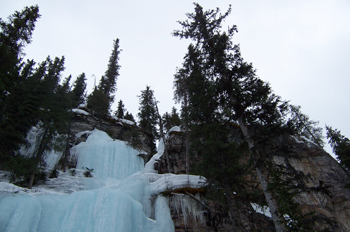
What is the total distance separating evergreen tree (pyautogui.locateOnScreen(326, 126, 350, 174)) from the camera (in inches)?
510

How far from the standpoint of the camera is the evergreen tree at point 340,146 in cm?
1296

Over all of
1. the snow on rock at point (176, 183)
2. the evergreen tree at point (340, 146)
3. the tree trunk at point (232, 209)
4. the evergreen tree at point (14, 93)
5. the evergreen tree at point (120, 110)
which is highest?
the evergreen tree at point (120, 110)

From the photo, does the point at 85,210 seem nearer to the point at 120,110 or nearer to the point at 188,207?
the point at 188,207

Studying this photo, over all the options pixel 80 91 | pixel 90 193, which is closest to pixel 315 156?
pixel 90 193

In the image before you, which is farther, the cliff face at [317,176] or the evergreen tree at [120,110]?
the evergreen tree at [120,110]

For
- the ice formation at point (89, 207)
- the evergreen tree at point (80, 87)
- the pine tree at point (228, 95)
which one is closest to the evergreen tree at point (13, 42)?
the ice formation at point (89, 207)

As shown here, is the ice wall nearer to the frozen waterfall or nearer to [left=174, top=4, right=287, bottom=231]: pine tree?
the frozen waterfall

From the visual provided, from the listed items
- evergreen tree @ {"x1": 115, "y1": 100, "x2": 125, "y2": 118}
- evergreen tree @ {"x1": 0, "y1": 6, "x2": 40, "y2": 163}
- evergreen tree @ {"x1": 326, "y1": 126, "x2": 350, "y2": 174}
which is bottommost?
evergreen tree @ {"x1": 326, "y1": 126, "x2": 350, "y2": 174}

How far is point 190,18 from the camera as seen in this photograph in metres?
12.4

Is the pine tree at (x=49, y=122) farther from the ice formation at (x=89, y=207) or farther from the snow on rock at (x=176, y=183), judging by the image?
the snow on rock at (x=176, y=183)

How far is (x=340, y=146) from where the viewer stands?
540 inches

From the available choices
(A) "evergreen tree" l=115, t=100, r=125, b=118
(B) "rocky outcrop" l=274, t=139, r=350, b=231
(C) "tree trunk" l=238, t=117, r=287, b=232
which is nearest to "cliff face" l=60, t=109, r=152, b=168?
(A) "evergreen tree" l=115, t=100, r=125, b=118

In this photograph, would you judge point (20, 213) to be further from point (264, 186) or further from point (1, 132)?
point (264, 186)

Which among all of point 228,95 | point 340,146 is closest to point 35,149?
point 228,95
